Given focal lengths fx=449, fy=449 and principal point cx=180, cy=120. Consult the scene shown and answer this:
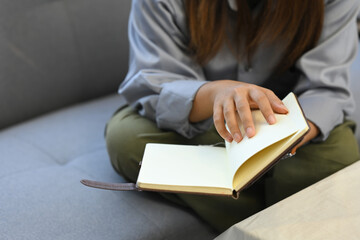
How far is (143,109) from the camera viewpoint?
2.64 feet

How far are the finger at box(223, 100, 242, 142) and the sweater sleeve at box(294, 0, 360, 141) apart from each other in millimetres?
238

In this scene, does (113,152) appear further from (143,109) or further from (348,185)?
(348,185)

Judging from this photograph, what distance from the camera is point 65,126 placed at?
3.34 ft

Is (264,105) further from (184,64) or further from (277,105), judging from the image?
(184,64)

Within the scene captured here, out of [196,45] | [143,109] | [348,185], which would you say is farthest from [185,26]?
[348,185]

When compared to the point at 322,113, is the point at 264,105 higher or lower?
higher

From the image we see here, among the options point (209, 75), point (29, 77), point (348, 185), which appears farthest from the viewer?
point (29, 77)

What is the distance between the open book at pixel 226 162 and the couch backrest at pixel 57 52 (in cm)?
54

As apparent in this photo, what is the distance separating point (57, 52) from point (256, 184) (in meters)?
0.59

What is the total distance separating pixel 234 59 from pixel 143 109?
0.68 ft

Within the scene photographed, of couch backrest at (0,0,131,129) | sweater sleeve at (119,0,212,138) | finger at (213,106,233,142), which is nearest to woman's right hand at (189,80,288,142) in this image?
finger at (213,106,233,142)

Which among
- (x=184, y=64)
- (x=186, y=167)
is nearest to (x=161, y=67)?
(x=184, y=64)

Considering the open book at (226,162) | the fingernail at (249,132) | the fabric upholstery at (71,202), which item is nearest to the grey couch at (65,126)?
the fabric upholstery at (71,202)

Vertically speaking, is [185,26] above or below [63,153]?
above
